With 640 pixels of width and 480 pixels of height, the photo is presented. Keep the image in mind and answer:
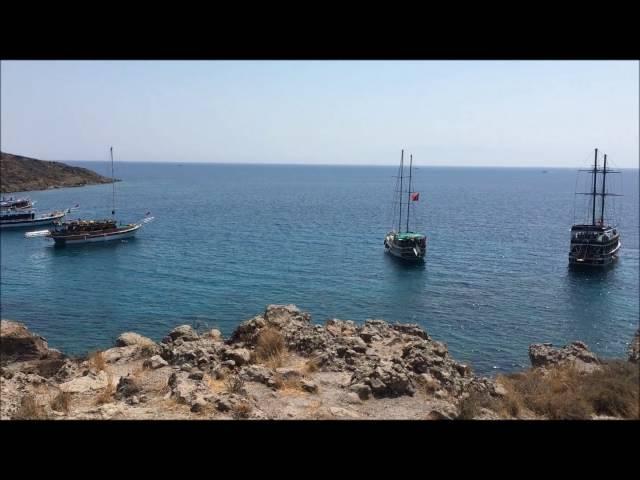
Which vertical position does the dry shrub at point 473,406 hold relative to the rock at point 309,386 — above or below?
above

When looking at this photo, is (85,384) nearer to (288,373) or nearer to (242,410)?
(288,373)

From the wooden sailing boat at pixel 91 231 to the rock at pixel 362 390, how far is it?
836 inches

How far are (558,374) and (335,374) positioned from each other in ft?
10.9

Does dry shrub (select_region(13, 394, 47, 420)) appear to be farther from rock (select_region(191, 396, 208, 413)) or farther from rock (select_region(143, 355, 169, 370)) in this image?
rock (select_region(143, 355, 169, 370))

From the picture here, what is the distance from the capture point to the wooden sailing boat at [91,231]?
2648 centimetres

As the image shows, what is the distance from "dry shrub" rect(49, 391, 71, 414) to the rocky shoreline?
16mm

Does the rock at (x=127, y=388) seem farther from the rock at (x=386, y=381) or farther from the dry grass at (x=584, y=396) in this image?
the dry grass at (x=584, y=396)

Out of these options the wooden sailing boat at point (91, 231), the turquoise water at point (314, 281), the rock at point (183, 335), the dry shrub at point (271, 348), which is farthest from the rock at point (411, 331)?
the wooden sailing boat at point (91, 231)

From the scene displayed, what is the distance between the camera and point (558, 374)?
6.98 metres

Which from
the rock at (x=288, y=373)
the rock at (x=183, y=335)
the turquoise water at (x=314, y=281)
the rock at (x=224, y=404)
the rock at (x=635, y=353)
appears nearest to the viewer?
→ the rock at (x=635, y=353)

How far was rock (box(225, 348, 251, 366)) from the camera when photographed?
8922 mm

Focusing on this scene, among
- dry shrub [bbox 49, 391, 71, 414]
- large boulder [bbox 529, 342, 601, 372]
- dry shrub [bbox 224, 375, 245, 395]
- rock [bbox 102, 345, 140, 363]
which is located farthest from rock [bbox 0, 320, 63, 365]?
large boulder [bbox 529, 342, 601, 372]
